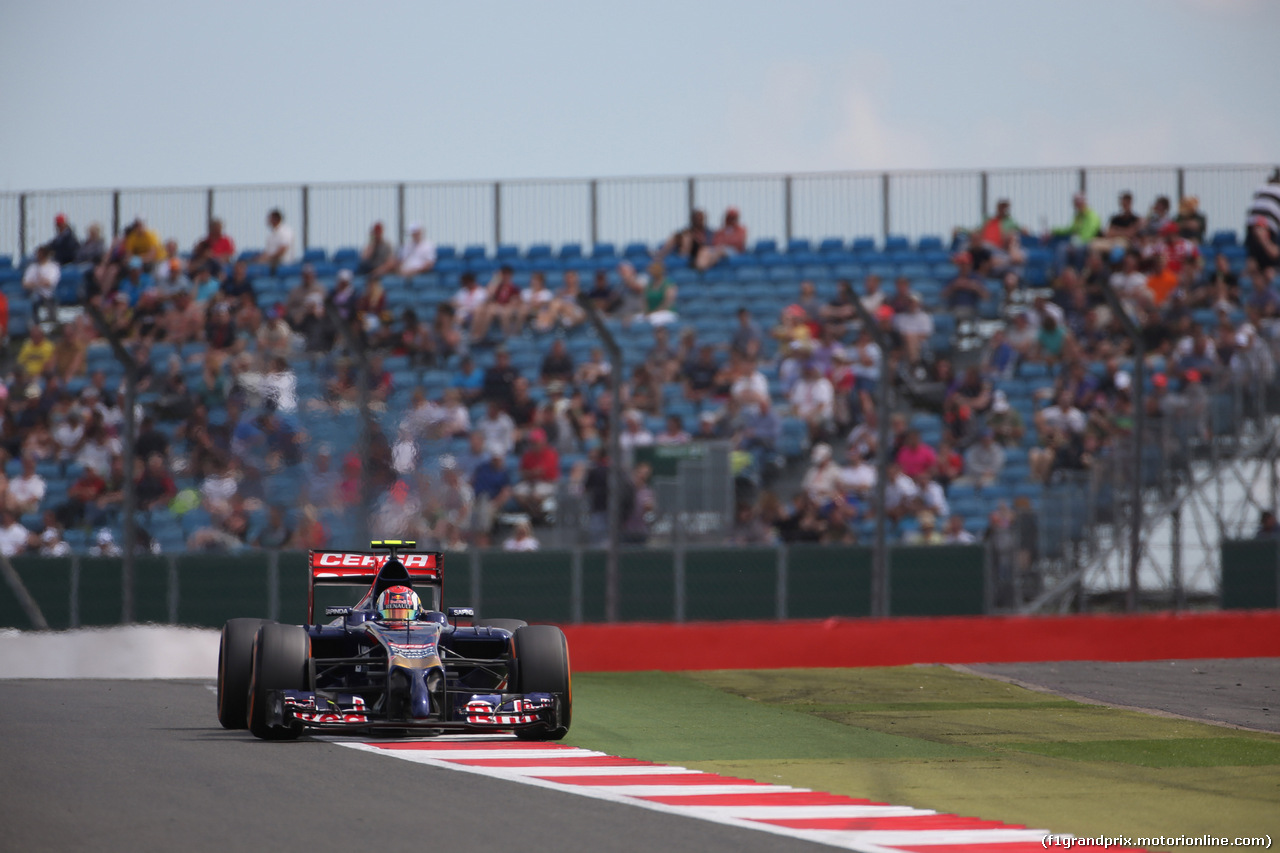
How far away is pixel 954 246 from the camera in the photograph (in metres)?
21.7

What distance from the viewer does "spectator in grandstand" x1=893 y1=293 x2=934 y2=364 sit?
1797 cm

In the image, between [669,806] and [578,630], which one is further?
[578,630]

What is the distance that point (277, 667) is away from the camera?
922 centimetres

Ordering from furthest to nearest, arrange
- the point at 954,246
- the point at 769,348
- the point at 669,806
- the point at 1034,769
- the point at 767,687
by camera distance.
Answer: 1. the point at 954,246
2. the point at 769,348
3. the point at 767,687
4. the point at 1034,769
5. the point at 669,806

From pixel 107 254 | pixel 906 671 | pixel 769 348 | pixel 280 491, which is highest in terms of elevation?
pixel 107 254

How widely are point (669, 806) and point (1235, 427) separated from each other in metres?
10.7

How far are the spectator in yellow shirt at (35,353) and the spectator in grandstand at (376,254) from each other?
4332 mm

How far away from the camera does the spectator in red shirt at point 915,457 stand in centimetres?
1620

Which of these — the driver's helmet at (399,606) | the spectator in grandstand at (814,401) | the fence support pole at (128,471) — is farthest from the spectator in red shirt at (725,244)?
the driver's helmet at (399,606)

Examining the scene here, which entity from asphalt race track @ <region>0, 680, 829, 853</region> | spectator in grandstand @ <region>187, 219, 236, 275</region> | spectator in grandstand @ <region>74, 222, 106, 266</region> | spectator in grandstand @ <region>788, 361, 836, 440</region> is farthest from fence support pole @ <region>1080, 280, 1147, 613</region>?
spectator in grandstand @ <region>74, 222, 106, 266</region>

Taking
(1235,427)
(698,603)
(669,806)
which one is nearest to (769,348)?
(698,603)

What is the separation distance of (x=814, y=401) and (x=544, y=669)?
7511 mm

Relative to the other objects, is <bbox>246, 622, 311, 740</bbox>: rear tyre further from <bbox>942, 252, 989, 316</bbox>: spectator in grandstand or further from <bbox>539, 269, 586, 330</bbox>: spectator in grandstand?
<bbox>942, 252, 989, 316</bbox>: spectator in grandstand

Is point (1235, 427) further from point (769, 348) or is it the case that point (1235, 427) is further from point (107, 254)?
point (107, 254)
